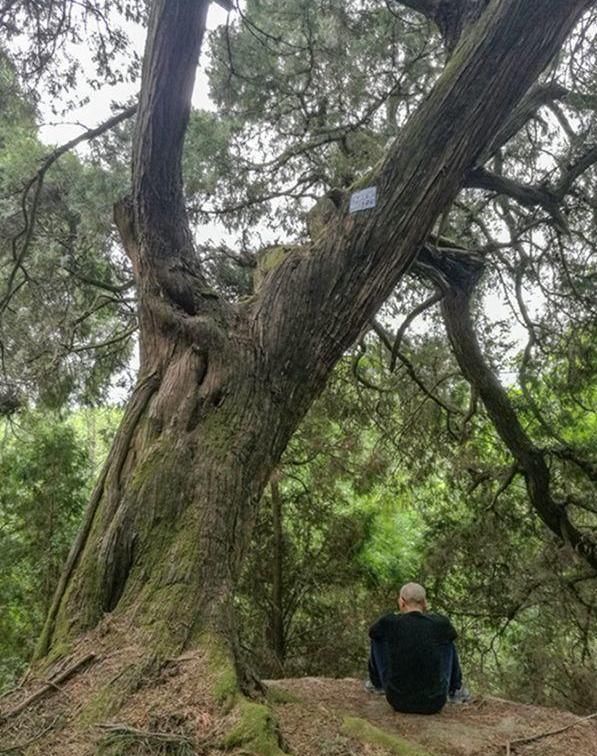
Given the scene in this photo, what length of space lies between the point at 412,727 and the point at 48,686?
77.3 inches

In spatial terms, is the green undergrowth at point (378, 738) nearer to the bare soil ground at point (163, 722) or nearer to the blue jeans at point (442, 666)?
the bare soil ground at point (163, 722)

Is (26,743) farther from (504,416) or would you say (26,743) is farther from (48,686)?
(504,416)

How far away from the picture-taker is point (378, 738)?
2.15 m

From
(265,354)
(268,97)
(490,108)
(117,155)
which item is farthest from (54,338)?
(490,108)

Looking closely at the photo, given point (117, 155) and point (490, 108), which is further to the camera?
point (117, 155)

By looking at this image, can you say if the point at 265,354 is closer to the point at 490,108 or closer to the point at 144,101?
the point at 144,101

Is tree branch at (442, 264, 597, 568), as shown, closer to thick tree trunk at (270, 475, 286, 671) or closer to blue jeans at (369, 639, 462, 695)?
blue jeans at (369, 639, 462, 695)

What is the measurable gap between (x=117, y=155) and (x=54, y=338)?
1900mm

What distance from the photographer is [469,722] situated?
3.30 metres

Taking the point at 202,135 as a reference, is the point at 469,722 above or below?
below

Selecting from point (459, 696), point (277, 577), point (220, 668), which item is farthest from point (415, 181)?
point (277, 577)

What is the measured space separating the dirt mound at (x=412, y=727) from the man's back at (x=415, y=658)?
8 centimetres

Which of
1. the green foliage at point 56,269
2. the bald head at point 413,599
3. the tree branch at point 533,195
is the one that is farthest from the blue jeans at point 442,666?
the green foliage at point 56,269

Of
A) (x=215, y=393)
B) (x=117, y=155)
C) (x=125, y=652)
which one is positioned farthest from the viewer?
(x=117, y=155)
